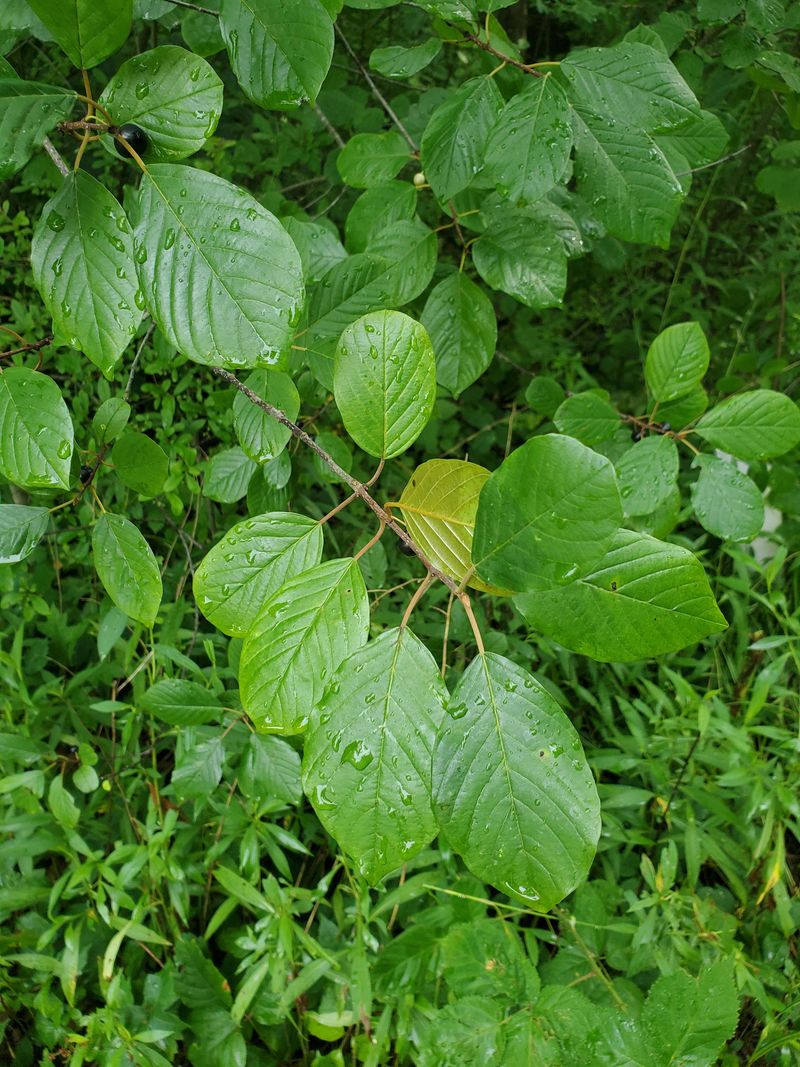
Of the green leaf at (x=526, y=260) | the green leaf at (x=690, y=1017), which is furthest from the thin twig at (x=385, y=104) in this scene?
the green leaf at (x=690, y=1017)

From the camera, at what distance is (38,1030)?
132cm

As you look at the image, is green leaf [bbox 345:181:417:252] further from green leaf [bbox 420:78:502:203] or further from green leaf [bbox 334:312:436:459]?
Answer: green leaf [bbox 334:312:436:459]

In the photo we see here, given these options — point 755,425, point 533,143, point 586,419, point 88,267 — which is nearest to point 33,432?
point 88,267

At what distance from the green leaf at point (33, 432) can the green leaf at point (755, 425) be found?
0.95 metres

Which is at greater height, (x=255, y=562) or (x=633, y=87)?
(x=633, y=87)

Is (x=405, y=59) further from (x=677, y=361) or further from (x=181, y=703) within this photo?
(x=181, y=703)

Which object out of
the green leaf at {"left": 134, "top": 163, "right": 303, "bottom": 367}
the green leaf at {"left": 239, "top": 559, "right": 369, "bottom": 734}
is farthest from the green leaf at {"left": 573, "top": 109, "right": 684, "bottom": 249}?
the green leaf at {"left": 239, "top": 559, "right": 369, "bottom": 734}

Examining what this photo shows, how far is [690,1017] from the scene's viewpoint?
993 millimetres

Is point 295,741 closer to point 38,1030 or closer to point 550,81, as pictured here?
point 38,1030

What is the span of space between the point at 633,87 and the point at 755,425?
0.53 meters

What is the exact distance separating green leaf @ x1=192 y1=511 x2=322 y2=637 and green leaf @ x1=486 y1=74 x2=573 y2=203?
20.8 inches

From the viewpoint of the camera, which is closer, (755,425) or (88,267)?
(88,267)

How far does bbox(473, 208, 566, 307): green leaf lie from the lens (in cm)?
110

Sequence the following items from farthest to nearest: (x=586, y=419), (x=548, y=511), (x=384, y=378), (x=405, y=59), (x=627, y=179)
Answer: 1. (x=586, y=419)
2. (x=405, y=59)
3. (x=627, y=179)
4. (x=384, y=378)
5. (x=548, y=511)
